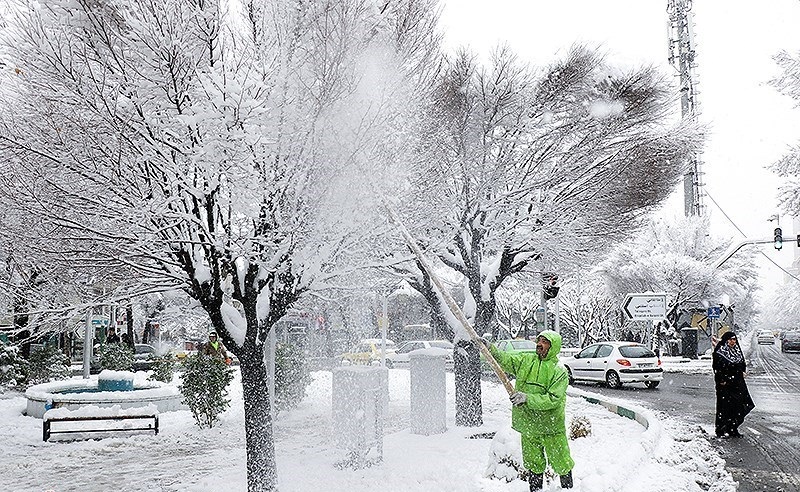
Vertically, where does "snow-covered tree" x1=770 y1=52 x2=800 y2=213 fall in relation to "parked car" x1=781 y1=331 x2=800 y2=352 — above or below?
above

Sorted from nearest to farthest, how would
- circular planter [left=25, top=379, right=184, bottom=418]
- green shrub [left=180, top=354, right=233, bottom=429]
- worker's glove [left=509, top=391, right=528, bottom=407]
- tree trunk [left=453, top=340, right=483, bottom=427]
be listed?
worker's glove [left=509, top=391, right=528, bottom=407] < tree trunk [left=453, top=340, right=483, bottom=427] < green shrub [left=180, top=354, right=233, bottom=429] < circular planter [left=25, top=379, right=184, bottom=418]

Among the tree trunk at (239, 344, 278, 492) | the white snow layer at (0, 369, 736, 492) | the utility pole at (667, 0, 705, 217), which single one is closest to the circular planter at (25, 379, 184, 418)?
the white snow layer at (0, 369, 736, 492)

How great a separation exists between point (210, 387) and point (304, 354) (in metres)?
3.83

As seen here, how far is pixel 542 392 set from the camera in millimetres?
6160

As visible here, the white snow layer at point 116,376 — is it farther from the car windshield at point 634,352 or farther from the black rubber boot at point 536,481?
the car windshield at point 634,352

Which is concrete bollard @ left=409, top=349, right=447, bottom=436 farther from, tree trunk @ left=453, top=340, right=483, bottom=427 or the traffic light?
the traffic light

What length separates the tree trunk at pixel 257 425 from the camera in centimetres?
669

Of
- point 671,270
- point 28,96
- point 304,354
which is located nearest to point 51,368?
point 304,354

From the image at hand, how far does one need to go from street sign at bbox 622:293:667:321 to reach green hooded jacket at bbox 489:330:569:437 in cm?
Result: 1339

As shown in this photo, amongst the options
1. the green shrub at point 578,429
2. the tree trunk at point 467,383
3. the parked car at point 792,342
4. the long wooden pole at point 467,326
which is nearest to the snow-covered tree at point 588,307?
the parked car at point 792,342

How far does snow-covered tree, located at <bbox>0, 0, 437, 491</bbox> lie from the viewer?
17.4 ft

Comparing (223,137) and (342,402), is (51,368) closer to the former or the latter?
(342,402)

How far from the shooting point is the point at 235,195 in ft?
20.1

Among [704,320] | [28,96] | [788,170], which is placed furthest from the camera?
[704,320]
